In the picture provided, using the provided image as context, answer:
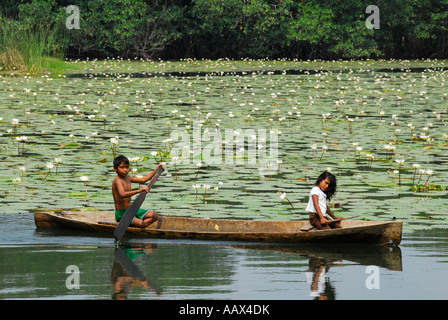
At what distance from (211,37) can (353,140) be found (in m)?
26.7

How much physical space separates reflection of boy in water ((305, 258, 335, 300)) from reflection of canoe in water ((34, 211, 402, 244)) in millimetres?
508

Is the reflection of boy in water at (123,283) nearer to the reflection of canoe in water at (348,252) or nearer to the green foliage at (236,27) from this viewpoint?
the reflection of canoe in water at (348,252)

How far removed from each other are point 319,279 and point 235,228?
1.72 m

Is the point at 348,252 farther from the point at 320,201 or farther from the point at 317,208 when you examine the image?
the point at 320,201

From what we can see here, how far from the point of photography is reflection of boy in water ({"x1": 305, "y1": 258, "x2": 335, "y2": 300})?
5822 millimetres

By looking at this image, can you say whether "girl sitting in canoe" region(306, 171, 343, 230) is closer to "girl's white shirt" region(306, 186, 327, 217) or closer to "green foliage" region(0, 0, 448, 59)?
"girl's white shirt" region(306, 186, 327, 217)

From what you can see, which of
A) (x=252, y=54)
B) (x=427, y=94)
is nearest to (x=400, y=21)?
(x=252, y=54)

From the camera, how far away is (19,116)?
52.0 feet

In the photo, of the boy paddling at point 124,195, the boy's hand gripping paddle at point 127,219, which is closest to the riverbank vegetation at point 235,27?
the boy paddling at point 124,195

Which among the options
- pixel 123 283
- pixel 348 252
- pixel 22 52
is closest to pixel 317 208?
pixel 348 252

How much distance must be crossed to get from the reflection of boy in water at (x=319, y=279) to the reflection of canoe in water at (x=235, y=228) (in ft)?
1.67

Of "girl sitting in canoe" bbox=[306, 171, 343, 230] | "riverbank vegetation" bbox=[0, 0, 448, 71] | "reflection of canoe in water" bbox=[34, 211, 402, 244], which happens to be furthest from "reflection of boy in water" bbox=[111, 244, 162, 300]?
"riverbank vegetation" bbox=[0, 0, 448, 71]

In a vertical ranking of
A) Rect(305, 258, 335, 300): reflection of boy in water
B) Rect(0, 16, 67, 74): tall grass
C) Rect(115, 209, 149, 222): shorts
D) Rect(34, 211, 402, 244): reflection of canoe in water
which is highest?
Rect(0, 16, 67, 74): tall grass

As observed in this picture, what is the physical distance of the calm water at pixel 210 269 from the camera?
5863 millimetres
